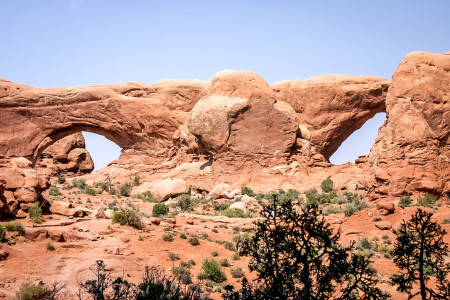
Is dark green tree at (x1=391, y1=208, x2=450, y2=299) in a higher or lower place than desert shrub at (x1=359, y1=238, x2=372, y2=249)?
higher

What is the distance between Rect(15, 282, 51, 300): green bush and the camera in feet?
24.6

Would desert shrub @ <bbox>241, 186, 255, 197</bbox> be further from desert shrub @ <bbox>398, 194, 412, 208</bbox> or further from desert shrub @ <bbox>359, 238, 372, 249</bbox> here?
desert shrub @ <bbox>359, 238, 372, 249</bbox>

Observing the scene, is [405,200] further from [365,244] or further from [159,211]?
[159,211]

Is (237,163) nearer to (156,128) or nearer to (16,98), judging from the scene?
(156,128)

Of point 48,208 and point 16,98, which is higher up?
point 16,98

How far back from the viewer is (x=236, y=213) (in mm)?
18953

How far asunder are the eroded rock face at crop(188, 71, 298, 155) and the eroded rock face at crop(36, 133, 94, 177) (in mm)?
16243

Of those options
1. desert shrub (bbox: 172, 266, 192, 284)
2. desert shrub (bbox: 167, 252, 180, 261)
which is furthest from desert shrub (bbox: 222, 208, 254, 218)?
desert shrub (bbox: 172, 266, 192, 284)

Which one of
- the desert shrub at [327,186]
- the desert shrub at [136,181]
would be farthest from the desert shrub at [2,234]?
the desert shrub at [136,181]

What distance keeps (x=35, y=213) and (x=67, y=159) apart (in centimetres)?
2773

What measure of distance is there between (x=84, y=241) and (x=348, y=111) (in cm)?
2386

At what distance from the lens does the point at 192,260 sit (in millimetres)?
11070

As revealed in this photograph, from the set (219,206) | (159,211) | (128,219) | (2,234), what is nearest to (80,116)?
(219,206)

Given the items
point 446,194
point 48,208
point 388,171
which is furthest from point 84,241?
point 446,194
